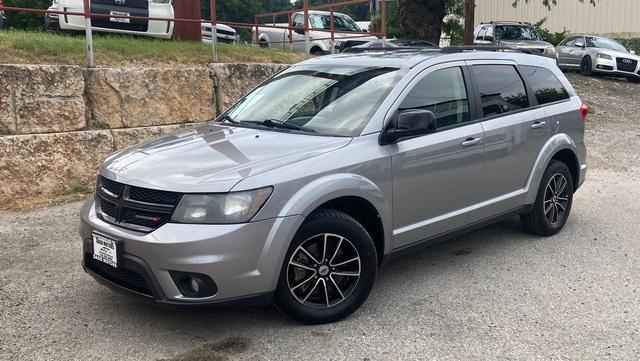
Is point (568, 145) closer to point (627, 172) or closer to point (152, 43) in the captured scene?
point (627, 172)

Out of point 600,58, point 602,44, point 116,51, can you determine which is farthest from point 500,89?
point 602,44

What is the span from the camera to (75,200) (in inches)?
277

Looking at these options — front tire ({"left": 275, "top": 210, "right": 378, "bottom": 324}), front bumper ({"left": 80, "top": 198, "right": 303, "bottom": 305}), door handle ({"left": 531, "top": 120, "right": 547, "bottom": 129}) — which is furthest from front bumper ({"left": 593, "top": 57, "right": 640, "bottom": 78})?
front bumper ({"left": 80, "top": 198, "right": 303, "bottom": 305})

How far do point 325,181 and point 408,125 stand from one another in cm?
74

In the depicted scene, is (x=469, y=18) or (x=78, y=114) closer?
(x=78, y=114)

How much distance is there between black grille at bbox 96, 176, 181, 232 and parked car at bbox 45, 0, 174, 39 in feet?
20.2

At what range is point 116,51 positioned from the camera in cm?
837

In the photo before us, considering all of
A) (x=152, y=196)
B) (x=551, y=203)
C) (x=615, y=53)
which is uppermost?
(x=615, y=53)

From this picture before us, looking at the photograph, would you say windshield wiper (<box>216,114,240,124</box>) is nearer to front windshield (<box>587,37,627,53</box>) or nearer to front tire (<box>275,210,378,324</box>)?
front tire (<box>275,210,378,324</box>)

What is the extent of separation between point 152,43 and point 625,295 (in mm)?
7326

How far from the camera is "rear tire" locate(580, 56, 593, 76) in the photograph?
19188mm

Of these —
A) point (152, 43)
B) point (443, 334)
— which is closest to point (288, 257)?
point (443, 334)

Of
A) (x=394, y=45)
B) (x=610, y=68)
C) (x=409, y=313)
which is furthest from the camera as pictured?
(x=610, y=68)

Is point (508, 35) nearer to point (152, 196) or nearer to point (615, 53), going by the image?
point (615, 53)
